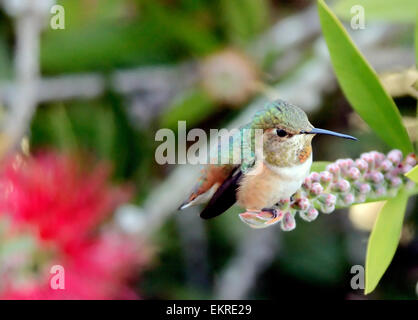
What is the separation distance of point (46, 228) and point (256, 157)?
500 mm

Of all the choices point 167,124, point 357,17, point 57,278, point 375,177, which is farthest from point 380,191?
point 167,124

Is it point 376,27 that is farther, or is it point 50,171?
point 376,27

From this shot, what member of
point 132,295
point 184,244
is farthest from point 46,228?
point 184,244

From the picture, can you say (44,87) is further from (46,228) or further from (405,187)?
(405,187)

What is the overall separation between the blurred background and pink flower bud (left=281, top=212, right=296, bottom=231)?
0.48m

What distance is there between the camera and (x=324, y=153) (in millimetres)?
982

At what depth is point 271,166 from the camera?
27 centimetres

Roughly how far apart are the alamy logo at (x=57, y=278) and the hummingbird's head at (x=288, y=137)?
0.48 m

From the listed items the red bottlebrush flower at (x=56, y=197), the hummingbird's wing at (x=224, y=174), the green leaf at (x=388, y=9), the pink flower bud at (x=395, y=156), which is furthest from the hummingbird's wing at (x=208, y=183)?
the red bottlebrush flower at (x=56, y=197)

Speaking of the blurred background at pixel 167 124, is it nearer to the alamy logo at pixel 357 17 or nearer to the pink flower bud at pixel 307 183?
the alamy logo at pixel 357 17

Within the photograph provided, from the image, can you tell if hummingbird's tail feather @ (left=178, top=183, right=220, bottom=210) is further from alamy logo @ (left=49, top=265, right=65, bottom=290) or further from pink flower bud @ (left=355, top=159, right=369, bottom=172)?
alamy logo @ (left=49, top=265, right=65, bottom=290)

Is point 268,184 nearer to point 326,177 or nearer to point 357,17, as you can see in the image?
point 326,177

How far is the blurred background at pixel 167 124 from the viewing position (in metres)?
0.79

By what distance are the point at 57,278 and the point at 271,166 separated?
485 millimetres
